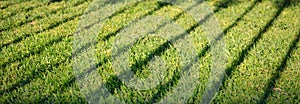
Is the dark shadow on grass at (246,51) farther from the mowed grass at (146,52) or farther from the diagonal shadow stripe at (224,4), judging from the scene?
the diagonal shadow stripe at (224,4)

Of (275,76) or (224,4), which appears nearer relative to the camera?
(275,76)

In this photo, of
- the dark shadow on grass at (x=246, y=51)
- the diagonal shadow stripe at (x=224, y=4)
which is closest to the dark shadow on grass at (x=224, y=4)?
the diagonal shadow stripe at (x=224, y=4)

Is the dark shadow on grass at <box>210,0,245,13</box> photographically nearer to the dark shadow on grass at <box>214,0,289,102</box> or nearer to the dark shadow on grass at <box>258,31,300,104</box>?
the dark shadow on grass at <box>214,0,289,102</box>

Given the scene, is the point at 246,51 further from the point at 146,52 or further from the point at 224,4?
the point at 224,4

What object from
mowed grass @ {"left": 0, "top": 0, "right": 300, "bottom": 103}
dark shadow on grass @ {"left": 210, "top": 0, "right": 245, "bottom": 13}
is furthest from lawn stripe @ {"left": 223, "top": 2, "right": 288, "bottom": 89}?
dark shadow on grass @ {"left": 210, "top": 0, "right": 245, "bottom": 13}

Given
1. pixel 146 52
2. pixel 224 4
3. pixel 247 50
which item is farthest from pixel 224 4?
pixel 146 52

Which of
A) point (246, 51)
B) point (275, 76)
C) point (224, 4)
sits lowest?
point (275, 76)

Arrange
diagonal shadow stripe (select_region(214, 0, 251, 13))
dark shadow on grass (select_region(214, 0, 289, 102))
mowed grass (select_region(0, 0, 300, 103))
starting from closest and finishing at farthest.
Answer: mowed grass (select_region(0, 0, 300, 103)) → dark shadow on grass (select_region(214, 0, 289, 102)) → diagonal shadow stripe (select_region(214, 0, 251, 13))

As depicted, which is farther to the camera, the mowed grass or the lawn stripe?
the lawn stripe

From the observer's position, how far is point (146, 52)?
165 inches

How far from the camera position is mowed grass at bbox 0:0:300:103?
3380mm

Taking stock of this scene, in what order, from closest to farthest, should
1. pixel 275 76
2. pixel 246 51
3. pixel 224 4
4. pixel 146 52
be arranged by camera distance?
pixel 275 76 → pixel 146 52 → pixel 246 51 → pixel 224 4

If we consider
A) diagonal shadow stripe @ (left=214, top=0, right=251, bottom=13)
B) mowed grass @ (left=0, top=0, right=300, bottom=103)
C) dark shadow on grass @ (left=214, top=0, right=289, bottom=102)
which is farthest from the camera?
diagonal shadow stripe @ (left=214, top=0, right=251, bottom=13)

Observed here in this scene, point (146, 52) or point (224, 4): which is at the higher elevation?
point (146, 52)
